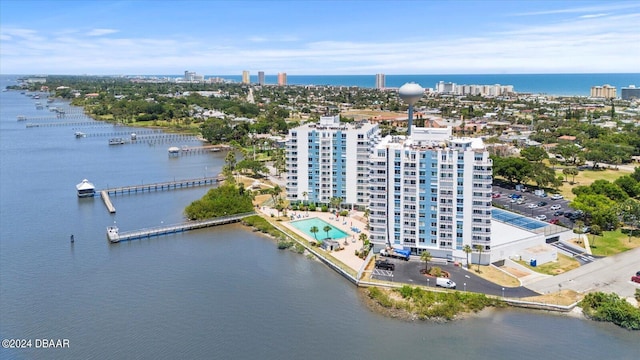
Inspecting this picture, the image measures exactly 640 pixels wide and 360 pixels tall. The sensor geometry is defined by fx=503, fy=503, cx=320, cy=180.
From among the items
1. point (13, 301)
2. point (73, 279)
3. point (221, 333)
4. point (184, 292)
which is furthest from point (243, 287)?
point (13, 301)

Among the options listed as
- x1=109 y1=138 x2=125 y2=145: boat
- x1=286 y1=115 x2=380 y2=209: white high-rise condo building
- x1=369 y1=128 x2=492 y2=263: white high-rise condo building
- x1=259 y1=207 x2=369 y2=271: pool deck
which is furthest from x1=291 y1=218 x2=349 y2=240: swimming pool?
x1=109 y1=138 x2=125 y2=145: boat

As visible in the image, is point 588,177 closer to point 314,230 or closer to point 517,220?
point 517,220

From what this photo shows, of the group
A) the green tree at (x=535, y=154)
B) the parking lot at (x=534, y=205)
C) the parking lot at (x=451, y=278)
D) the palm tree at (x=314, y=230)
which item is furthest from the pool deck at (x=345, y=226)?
the green tree at (x=535, y=154)

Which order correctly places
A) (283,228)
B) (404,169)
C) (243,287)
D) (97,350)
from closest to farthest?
1. (97,350)
2. (243,287)
3. (404,169)
4. (283,228)

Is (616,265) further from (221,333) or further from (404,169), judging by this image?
(221,333)

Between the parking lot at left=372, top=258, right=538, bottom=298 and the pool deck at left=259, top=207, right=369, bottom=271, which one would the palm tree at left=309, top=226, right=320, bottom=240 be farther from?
the parking lot at left=372, top=258, right=538, bottom=298

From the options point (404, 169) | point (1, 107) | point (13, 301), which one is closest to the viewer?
point (13, 301)

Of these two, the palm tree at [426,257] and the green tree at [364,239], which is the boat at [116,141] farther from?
the palm tree at [426,257]
